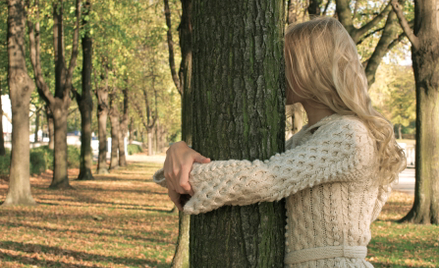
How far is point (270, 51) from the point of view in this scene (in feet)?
6.70

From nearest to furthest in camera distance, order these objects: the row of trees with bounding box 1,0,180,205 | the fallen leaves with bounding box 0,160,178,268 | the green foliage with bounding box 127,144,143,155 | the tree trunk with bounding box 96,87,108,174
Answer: the fallen leaves with bounding box 0,160,178,268, the row of trees with bounding box 1,0,180,205, the tree trunk with bounding box 96,87,108,174, the green foliage with bounding box 127,144,143,155

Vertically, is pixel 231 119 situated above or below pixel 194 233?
above

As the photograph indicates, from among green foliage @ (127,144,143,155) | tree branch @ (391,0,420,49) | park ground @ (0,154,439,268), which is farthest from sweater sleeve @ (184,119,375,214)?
green foliage @ (127,144,143,155)

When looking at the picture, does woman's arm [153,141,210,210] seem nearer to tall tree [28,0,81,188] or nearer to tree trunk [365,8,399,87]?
tree trunk [365,8,399,87]

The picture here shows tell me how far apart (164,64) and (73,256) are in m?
25.9

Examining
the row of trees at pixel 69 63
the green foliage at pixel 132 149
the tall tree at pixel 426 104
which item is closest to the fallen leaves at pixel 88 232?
the row of trees at pixel 69 63

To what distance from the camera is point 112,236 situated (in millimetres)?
8477

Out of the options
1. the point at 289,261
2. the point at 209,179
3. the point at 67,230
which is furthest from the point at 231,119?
the point at 67,230

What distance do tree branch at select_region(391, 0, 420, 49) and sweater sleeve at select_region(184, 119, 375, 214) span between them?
8485 millimetres

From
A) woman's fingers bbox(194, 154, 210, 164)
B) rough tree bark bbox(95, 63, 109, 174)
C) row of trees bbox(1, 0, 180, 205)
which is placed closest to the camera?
woman's fingers bbox(194, 154, 210, 164)

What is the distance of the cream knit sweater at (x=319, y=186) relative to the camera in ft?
5.88

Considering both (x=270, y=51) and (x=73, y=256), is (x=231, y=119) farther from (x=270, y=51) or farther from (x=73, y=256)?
(x=73, y=256)

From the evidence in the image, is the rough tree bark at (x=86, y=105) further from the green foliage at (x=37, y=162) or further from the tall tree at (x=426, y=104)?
the tall tree at (x=426, y=104)

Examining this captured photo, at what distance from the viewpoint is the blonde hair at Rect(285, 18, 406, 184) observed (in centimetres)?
186
